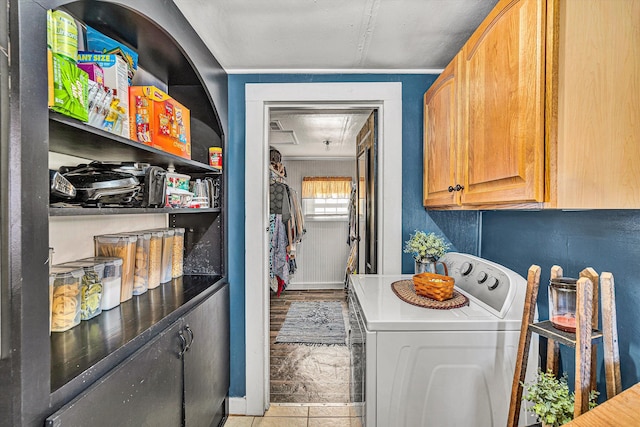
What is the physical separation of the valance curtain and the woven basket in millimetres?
3743

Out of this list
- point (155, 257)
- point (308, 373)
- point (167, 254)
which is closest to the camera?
point (155, 257)

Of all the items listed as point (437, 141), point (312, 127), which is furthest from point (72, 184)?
point (312, 127)

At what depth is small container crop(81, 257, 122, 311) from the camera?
4.43 ft

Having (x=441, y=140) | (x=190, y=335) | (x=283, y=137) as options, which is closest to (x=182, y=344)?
(x=190, y=335)

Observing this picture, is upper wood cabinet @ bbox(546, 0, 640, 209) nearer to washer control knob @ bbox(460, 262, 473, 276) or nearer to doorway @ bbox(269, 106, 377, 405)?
washer control knob @ bbox(460, 262, 473, 276)

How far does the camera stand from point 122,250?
1.48 meters

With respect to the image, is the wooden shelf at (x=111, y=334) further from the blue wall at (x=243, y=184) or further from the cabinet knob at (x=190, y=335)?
the blue wall at (x=243, y=184)

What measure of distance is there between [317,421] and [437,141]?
6.04 ft

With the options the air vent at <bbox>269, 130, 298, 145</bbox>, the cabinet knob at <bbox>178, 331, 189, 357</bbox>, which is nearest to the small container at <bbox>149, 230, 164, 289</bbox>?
the cabinet knob at <bbox>178, 331, 189, 357</bbox>

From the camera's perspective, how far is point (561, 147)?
0.92 metres

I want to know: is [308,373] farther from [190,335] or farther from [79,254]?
[79,254]

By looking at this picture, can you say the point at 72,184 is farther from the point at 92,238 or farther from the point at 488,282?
the point at 488,282

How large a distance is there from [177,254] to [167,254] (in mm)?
145

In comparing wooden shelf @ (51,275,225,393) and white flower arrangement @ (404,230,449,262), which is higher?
white flower arrangement @ (404,230,449,262)
